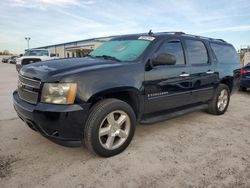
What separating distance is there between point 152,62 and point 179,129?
1589mm

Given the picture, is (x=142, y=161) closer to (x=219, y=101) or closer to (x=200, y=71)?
(x=200, y=71)

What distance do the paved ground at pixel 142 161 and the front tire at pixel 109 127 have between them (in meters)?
0.16

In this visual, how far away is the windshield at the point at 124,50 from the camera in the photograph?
3559 millimetres

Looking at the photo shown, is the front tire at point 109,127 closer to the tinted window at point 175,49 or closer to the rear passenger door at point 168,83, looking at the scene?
the rear passenger door at point 168,83

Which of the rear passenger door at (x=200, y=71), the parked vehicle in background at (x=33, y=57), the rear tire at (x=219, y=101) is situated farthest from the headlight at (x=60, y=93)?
the parked vehicle in background at (x=33, y=57)

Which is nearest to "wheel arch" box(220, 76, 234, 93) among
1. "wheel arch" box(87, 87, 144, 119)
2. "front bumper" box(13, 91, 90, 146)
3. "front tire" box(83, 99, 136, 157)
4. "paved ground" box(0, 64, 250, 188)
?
"paved ground" box(0, 64, 250, 188)

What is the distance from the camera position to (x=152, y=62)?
3471 mm

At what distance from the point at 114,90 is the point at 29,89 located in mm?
1143

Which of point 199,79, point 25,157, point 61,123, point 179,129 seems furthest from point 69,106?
point 199,79

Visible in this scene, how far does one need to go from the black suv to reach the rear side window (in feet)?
2.12

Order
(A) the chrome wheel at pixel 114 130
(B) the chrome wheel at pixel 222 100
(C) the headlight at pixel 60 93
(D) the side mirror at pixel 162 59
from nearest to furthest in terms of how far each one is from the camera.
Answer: (C) the headlight at pixel 60 93, (A) the chrome wheel at pixel 114 130, (D) the side mirror at pixel 162 59, (B) the chrome wheel at pixel 222 100

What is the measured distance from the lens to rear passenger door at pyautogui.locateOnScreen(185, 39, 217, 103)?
14.1ft

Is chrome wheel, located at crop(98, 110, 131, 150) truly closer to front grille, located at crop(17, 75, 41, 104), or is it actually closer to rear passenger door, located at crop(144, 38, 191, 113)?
rear passenger door, located at crop(144, 38, 191, 113)

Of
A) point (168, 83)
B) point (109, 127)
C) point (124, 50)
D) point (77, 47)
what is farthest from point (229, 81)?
point (77, 47)
